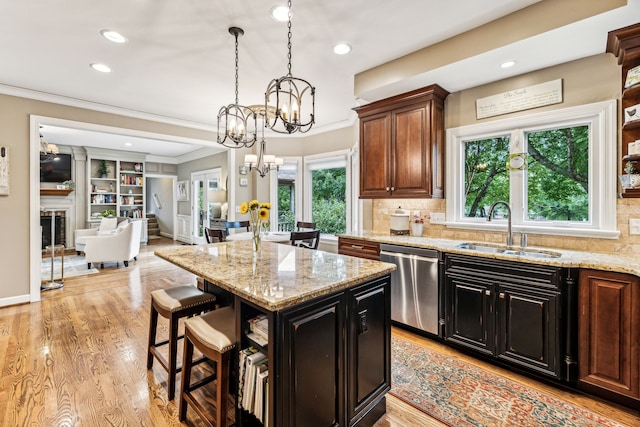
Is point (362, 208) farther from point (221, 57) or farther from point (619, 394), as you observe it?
point (619, 394)

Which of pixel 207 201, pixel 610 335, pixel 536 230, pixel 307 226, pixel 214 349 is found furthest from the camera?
pixel 207 201

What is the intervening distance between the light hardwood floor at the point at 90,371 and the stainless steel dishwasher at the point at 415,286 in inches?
7.6

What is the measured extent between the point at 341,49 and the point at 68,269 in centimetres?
623

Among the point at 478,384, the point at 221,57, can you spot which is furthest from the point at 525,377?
the point at 221,57

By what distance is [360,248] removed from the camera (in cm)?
335

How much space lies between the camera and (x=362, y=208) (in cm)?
407

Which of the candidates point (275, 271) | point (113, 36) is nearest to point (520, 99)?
point (275, 271)

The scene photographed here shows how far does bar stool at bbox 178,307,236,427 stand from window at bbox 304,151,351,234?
363 centimetres

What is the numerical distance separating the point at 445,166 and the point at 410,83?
0.94 metres

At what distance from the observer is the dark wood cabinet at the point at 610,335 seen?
1.85 m

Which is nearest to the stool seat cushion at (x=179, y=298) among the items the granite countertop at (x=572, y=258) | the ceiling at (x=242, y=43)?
the granite countertop at (x=572, y=258)

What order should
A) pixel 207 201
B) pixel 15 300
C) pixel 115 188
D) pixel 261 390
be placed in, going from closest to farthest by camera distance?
pixel 261 390, pixel 15 300, pixel 207 201, pixel 115 188

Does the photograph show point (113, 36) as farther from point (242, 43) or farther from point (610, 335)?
point (610, 335)

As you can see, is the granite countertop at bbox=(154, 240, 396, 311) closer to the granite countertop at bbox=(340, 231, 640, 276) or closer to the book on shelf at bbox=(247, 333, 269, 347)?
the book on shelf at bbox=(247, 333, 269, 347)
